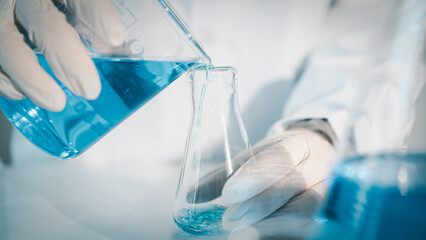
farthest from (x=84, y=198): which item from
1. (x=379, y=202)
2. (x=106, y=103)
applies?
(x=379, y=202)

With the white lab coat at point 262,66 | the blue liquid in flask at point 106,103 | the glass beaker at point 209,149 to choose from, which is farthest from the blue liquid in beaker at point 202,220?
the white lab coat at point 262,66

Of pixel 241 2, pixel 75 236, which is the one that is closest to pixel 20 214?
pixel 75 236

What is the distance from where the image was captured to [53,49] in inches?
16.1

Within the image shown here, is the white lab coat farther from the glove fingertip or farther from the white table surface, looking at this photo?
the glove fingertip

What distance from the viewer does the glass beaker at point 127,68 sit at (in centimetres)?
38

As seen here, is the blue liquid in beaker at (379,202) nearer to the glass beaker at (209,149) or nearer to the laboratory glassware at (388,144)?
the laboratory glassware at (388,144)

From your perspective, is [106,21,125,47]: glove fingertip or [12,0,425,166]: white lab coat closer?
[106,21,125,47]: glove fingertip

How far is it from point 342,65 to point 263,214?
0.66 metres

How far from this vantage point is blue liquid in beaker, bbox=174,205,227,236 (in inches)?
15.6

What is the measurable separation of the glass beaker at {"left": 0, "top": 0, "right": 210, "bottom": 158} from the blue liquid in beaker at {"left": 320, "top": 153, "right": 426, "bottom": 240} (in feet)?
0.88

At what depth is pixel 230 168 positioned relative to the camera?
42cm

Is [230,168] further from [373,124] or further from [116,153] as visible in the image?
[116,153]

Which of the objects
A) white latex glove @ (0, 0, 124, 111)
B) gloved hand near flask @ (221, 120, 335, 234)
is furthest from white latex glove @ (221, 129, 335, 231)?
white latex glove @ (0, 0, 124, 111)

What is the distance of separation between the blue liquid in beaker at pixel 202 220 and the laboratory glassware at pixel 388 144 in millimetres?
184
